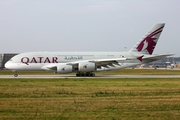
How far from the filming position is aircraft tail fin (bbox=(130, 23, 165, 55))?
44.3m

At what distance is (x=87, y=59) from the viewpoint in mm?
43719

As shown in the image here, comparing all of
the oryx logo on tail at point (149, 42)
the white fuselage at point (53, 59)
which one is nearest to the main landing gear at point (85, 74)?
the white fuselage at point (53, 59)

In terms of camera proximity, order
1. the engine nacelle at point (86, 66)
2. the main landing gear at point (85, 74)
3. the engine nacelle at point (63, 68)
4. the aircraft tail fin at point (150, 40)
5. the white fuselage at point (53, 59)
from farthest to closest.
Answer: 1. the aircraft tail fin at point (150, 40)
2. the main landing gear at point (85, 74)
3. the white fuselage at point (53, 59)
4. the engine nacelle at point (86, 66)
5. the engine nacelle at point (63, 68)

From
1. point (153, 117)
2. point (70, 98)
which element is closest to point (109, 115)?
point (153, 117)

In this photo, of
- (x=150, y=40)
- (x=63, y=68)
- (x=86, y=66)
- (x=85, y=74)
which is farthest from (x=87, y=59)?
(x=150, y=40)

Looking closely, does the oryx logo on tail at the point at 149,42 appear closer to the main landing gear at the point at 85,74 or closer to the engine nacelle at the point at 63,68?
the main landing gear at the point at 85,74

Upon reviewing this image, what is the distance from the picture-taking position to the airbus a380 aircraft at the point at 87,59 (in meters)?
41.5

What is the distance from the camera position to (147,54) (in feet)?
146

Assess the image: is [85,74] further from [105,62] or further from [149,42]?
[149,42]

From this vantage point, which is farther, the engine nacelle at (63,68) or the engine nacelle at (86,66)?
the engine nacelle at (86,66)

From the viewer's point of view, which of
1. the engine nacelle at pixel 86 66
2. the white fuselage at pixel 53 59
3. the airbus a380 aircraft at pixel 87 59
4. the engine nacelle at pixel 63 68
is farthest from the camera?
the white fuselage at pixel 53 59

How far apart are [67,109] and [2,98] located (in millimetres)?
4869

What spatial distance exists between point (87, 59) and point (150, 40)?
8.63m

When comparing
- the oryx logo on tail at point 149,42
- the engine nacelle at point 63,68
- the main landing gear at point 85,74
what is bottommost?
the main landing gear at point 85,74
